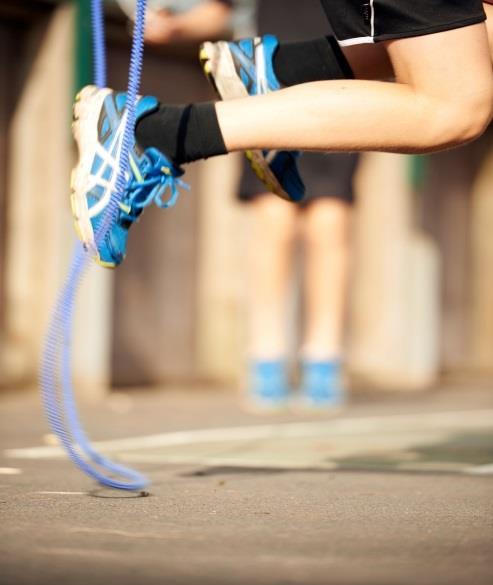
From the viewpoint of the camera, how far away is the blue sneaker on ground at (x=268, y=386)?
169 inches

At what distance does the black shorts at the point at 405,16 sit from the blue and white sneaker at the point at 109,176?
411 mm

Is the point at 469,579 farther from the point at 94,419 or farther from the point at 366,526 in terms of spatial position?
the point at 94,419

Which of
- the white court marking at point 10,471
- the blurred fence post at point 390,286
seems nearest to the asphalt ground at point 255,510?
the white court marking at point 10,471

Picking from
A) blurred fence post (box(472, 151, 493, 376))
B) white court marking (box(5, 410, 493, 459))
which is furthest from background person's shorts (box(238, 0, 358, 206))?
blurred fence post (box(472, 151, 493, 376))

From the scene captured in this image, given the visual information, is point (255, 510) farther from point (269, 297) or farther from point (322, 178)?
point (322, 178)

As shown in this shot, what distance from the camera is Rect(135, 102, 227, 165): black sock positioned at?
7.15 ft

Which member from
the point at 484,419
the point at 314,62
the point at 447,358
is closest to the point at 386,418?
the point at 484,419

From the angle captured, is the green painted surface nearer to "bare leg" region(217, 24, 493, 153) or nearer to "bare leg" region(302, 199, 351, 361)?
"bare leg" region(302, 199, 351, 361)

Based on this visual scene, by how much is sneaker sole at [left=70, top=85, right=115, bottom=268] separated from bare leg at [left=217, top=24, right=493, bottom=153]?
0.25 m

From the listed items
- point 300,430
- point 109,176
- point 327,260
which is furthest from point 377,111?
point 327,260

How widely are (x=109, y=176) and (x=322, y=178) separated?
240cm

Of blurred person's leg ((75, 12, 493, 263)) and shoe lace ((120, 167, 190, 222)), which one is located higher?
blurred person's leg ((75, 12, 493, 263))

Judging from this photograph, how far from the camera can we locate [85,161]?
7.27 feet

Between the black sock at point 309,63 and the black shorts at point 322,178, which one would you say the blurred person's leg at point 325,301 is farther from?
the black sock at point 309,63
